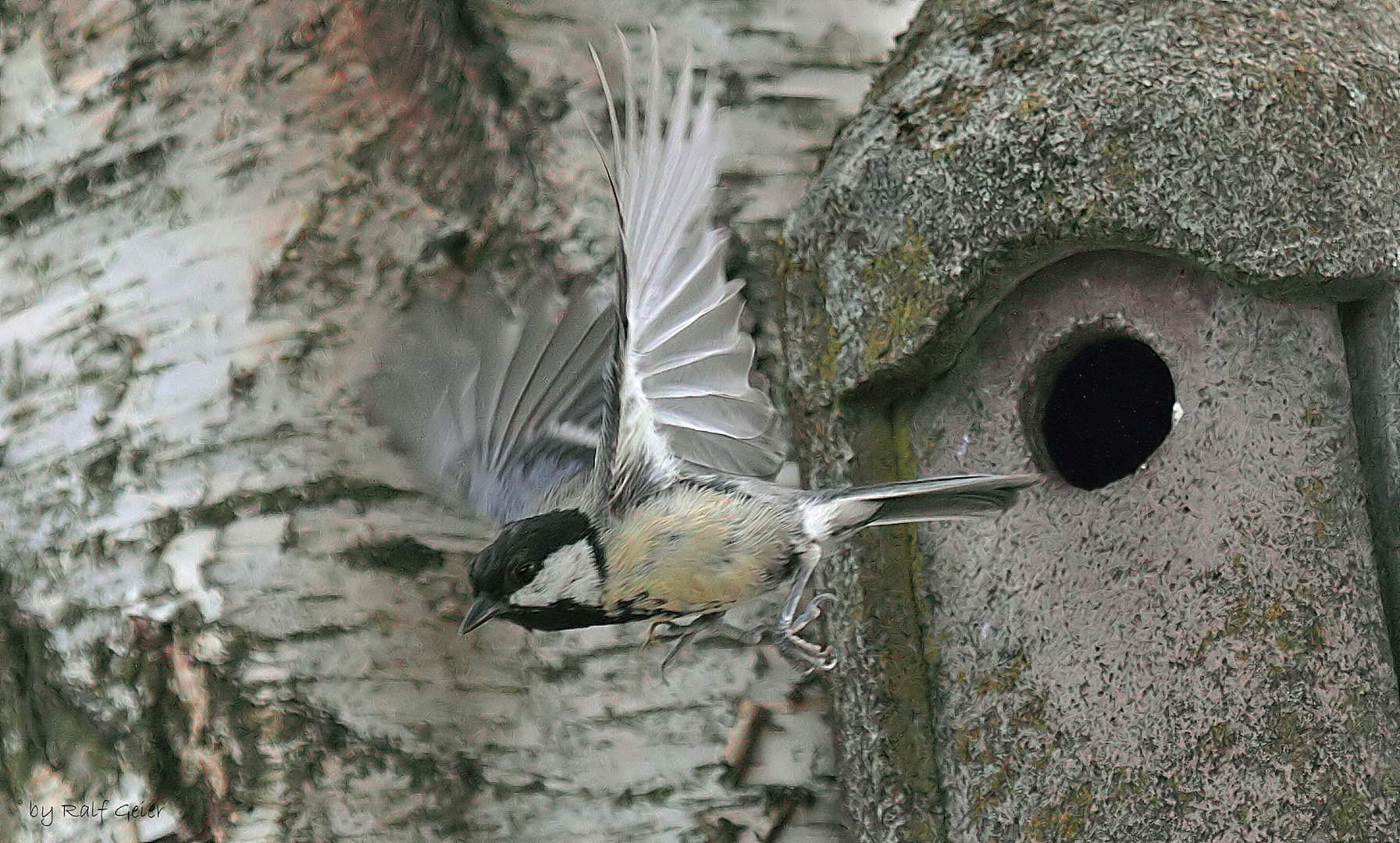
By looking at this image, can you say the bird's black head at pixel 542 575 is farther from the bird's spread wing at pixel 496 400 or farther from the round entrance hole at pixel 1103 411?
the round entrance hole at pixel 1103 411

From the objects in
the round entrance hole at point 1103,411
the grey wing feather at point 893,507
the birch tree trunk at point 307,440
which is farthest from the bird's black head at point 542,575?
the round entrance hole at point 1103,411

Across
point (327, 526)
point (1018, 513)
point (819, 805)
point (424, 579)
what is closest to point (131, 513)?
point (327, 526)

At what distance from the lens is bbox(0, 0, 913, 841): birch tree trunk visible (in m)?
1.75

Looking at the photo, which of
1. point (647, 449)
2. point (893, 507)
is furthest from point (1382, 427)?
point (647, 449)

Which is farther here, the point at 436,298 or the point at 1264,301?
the point at 436,298

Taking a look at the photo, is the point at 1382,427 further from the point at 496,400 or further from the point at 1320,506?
the point at 496,400

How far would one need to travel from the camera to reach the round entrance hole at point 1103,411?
1627 mm

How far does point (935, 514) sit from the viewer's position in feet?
5.00

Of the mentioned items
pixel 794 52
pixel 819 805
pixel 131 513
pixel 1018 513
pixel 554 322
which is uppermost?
pixel 794 52

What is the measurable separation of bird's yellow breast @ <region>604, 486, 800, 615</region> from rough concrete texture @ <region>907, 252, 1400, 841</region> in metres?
0.23

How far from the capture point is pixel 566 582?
4.77 ft

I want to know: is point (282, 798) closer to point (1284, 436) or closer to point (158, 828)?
point (158, 828)

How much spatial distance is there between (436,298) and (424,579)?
0.35 metres

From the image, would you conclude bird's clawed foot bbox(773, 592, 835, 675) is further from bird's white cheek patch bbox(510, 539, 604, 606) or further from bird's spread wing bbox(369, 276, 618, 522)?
bird's spread wing bbox(369, 276, 618, 522)
